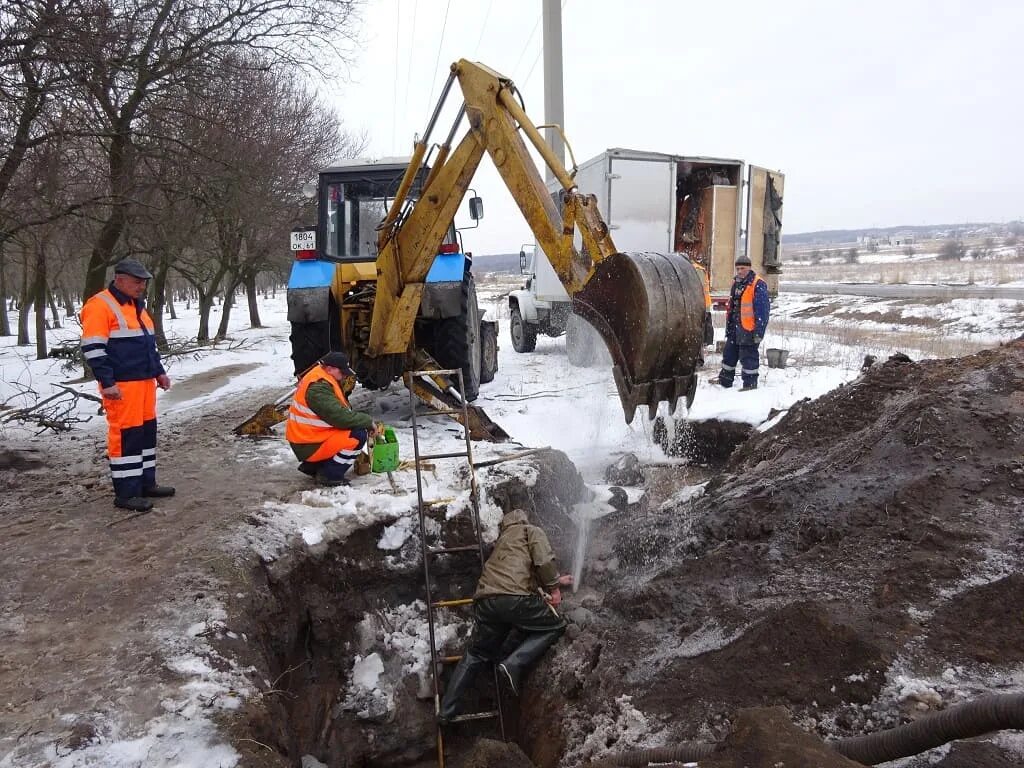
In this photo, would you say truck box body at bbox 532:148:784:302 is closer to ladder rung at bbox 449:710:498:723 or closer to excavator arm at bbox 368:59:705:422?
excavator arm at bbox 368:59:705:422

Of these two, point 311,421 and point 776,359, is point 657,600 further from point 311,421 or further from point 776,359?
point 776,359

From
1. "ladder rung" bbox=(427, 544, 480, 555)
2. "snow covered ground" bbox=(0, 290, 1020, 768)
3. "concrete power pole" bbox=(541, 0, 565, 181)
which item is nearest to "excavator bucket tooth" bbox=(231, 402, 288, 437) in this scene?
"snow covered ground" bbox=(0, 290, 1020, 768)

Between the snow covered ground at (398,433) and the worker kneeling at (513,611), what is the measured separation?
465mm

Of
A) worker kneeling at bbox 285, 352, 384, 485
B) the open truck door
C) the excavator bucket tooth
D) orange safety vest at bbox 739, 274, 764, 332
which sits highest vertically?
the open truck door

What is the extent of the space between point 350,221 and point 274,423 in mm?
2459

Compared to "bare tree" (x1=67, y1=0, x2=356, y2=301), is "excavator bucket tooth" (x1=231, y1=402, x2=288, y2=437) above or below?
below

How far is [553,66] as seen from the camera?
15.9 meters

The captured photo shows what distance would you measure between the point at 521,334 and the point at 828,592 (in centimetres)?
1169

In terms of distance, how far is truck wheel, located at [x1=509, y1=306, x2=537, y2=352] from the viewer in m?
15.1

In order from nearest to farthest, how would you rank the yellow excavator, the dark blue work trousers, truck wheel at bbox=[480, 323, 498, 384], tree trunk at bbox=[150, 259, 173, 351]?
the yellow excavator, the dark blue work trousers, truck wheel at bbox=[480, 323, 498, 384], tree trunk at bbox=[150, 259, 173, 351]

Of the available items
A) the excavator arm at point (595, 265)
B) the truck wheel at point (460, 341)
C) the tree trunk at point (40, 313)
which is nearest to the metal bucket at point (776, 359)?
the truck wheel at point (460, 341)

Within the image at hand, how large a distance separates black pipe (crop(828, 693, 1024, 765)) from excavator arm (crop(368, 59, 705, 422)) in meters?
2.04

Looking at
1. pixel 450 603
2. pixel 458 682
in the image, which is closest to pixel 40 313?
pixel 450 603

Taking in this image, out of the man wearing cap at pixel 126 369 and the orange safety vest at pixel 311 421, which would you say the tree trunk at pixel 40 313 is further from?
the orange safety vest at pixel 311 421
